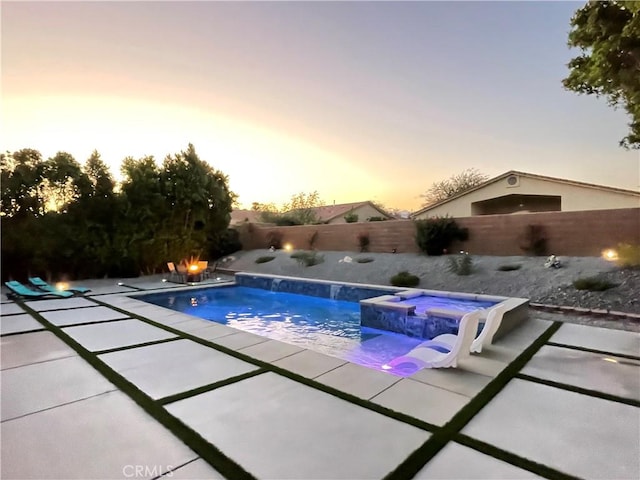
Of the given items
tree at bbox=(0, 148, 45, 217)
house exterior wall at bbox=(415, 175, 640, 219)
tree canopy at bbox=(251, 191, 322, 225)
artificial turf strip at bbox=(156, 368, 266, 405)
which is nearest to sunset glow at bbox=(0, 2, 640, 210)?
tree at bbox=(0, 148, 45, 217)


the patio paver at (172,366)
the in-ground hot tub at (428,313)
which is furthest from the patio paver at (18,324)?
the in-ground hot tub at (428,313)

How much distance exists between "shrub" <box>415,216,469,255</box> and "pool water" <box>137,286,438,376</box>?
4404 millimetres

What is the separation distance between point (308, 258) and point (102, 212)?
7.91 meters

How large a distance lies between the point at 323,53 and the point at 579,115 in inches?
391

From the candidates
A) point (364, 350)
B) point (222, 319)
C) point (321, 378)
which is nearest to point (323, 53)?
point (222, 319)

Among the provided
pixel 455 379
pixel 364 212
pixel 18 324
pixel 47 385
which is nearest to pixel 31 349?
pixel 47 385

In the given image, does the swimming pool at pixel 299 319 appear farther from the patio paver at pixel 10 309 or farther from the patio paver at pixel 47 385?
the patio paver at pixel 47 385

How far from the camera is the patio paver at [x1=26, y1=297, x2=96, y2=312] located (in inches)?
277

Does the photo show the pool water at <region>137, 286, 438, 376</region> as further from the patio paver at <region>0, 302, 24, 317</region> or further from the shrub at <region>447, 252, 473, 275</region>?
the shrub at <region>447, 252, 473, 275</region>

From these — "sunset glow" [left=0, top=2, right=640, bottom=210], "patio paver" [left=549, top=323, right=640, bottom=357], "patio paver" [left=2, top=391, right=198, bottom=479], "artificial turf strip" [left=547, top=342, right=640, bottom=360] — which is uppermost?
"sunset glow" [left=0, top=2, right=640, bottom=210]

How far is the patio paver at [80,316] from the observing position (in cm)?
584

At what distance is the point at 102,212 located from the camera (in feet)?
39.8

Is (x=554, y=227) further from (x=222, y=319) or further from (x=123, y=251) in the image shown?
(x=123, y=251)

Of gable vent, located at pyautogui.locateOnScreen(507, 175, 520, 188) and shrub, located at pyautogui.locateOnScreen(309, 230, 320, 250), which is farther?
gable vent, located at pyautogui.locateOnScreen(507, 175, 520, 188)
